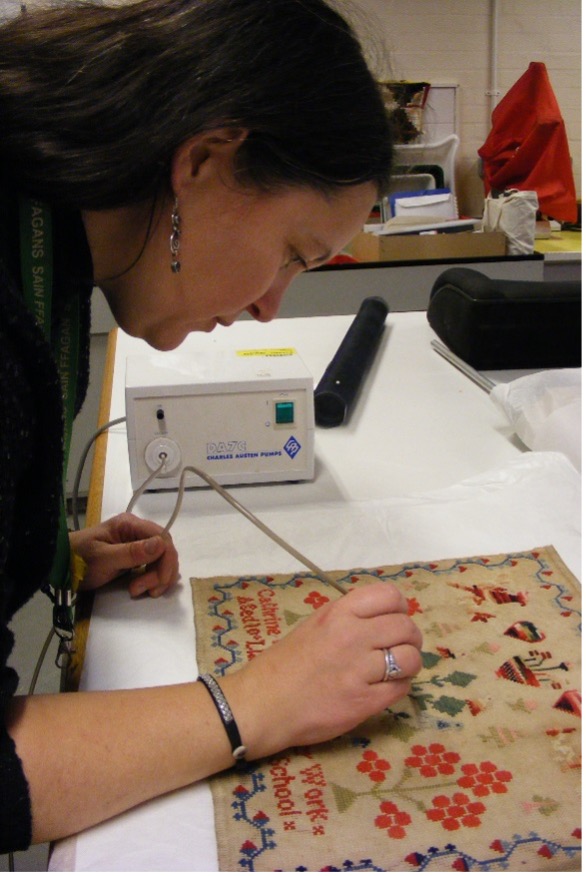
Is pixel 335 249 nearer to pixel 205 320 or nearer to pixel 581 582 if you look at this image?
pixel 205 320

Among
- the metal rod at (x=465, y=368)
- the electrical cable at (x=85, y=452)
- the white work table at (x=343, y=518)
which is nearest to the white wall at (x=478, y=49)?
the metal rod at (x=465, y=368)

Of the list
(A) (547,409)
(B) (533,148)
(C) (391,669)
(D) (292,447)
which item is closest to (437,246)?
(B) (533,148)

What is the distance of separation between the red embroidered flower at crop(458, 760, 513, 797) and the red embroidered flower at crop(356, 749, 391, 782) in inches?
2.1

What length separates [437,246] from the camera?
8.99 ft

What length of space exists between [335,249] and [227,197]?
0.14 metres

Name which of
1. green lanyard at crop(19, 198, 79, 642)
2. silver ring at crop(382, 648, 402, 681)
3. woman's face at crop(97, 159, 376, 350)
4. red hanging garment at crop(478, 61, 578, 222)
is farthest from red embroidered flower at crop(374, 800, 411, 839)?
red hanging garment at crop(478, 61, 578, 222)

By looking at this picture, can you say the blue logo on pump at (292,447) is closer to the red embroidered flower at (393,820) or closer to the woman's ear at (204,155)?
the woman's ear at (204,155)

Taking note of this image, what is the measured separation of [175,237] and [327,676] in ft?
1.28

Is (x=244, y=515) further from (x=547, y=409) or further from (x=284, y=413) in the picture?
(x=547, y=409)

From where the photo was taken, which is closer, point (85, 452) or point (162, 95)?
A: point (162, 95)

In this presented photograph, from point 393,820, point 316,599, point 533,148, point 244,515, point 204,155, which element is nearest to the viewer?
point 393,820

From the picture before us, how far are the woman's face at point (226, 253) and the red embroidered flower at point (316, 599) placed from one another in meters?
0.29

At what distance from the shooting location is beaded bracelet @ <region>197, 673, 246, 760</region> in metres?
0.59

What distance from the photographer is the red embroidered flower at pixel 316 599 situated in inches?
31.2
